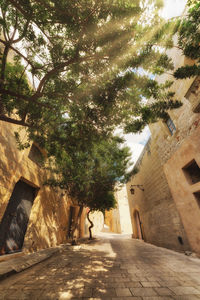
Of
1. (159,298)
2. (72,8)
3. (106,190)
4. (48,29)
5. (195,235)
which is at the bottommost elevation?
(159,298)

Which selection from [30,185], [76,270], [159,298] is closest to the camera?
[159,298]

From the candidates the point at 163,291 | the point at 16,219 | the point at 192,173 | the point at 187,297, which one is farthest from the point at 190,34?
the point at 16,219

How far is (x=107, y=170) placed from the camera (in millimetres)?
9672

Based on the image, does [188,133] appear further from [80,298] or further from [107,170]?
[80,298]

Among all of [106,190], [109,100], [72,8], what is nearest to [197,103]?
[109,100]

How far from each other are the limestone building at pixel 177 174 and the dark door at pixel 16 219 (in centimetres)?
773

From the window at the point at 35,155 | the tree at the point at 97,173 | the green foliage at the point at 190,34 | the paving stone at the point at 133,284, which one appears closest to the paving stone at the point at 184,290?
the paving stone at the point at 133,284

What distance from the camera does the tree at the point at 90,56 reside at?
2.94 m

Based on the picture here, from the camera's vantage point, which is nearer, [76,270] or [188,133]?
[76,270]

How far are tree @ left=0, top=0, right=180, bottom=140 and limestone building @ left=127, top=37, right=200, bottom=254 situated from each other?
2.00 m

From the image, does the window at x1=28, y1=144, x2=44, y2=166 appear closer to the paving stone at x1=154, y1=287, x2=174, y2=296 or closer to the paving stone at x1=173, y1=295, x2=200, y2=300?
the paving stone at x1=154, y1=287, x2=174, y2=296

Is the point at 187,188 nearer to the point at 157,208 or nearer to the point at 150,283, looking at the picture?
the point at 157,208

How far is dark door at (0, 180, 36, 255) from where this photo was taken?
4887mm

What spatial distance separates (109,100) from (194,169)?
546cm
